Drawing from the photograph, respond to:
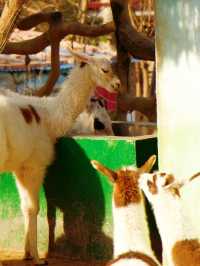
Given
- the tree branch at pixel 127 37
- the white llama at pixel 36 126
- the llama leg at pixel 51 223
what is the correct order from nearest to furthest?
1. the white llama at pixel 36 126
2. the llama leg at pixel 51 223
3. the tree branch at pixel 127 37

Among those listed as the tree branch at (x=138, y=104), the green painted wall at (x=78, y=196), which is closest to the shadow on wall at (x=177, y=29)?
the green painted wall at (x=78, y=196)

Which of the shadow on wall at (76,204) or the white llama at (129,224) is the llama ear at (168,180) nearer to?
the white llama at (129,224)

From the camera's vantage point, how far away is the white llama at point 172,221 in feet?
18.8

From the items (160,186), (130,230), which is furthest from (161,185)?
(130,230)

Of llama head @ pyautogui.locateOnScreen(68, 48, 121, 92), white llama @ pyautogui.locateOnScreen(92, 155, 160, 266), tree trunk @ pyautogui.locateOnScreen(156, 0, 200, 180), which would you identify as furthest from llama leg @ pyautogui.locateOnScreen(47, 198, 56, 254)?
white llama @ pyautogui.locateOnScreen(92, 155, 160, 266)

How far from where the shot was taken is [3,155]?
808 centimetres

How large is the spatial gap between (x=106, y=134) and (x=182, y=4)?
2989mm

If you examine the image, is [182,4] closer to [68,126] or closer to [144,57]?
[68,126]

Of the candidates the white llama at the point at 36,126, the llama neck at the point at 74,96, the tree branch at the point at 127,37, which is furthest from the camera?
the tree branch at the point at 127,37

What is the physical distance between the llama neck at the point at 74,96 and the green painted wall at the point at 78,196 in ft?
1.22

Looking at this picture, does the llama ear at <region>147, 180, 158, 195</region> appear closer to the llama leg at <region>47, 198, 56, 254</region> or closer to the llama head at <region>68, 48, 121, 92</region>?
the llama leg at <region>47, 198, 56, 254</region>

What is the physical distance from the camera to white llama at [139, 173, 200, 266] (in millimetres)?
5727

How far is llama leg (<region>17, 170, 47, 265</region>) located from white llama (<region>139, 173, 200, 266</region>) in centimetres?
284

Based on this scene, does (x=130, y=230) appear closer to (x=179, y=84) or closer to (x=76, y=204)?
(x=179, y=84)
